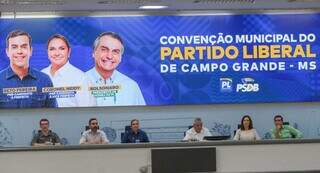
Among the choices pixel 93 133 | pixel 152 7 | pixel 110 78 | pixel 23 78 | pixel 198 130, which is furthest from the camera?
pixel 110 78

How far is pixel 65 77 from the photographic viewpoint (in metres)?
8.66

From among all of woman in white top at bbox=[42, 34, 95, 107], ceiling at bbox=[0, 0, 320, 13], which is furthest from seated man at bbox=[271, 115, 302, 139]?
woman in white top at bbox=[42, 34, 95, 107]

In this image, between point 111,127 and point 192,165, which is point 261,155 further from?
point 111,127

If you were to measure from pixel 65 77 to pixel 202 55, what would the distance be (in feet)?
7.41

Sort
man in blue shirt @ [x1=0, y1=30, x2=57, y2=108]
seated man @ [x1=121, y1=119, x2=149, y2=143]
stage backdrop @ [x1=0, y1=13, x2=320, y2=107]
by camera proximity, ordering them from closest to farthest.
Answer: seated man @ [x1=121, y1=119, x2=149, y2=143], man in blue shirt @ [x1=0, y1=30, x2=57, y2=108], stage backdrop @ [x1=0, y1=13, x2=320, y2=107]

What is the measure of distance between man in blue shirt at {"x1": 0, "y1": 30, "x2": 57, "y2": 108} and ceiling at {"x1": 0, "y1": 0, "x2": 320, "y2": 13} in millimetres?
513

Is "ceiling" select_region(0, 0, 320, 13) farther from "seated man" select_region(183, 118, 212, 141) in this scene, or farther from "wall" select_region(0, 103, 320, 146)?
"seated man" select_region(183, 118, 212, 141)

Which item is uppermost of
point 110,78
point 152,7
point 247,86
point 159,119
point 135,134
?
point 152,7

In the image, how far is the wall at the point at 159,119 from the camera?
337 inches

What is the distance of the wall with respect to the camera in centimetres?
857

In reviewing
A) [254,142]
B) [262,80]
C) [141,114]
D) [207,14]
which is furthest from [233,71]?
[254,142]

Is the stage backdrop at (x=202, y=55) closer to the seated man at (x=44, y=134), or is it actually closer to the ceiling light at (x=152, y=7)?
the ceiling light at (x=152, y=7)

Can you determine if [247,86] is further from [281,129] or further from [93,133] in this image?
[93,133]

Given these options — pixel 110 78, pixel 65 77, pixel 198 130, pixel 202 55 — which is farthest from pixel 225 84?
pixel 65 77
